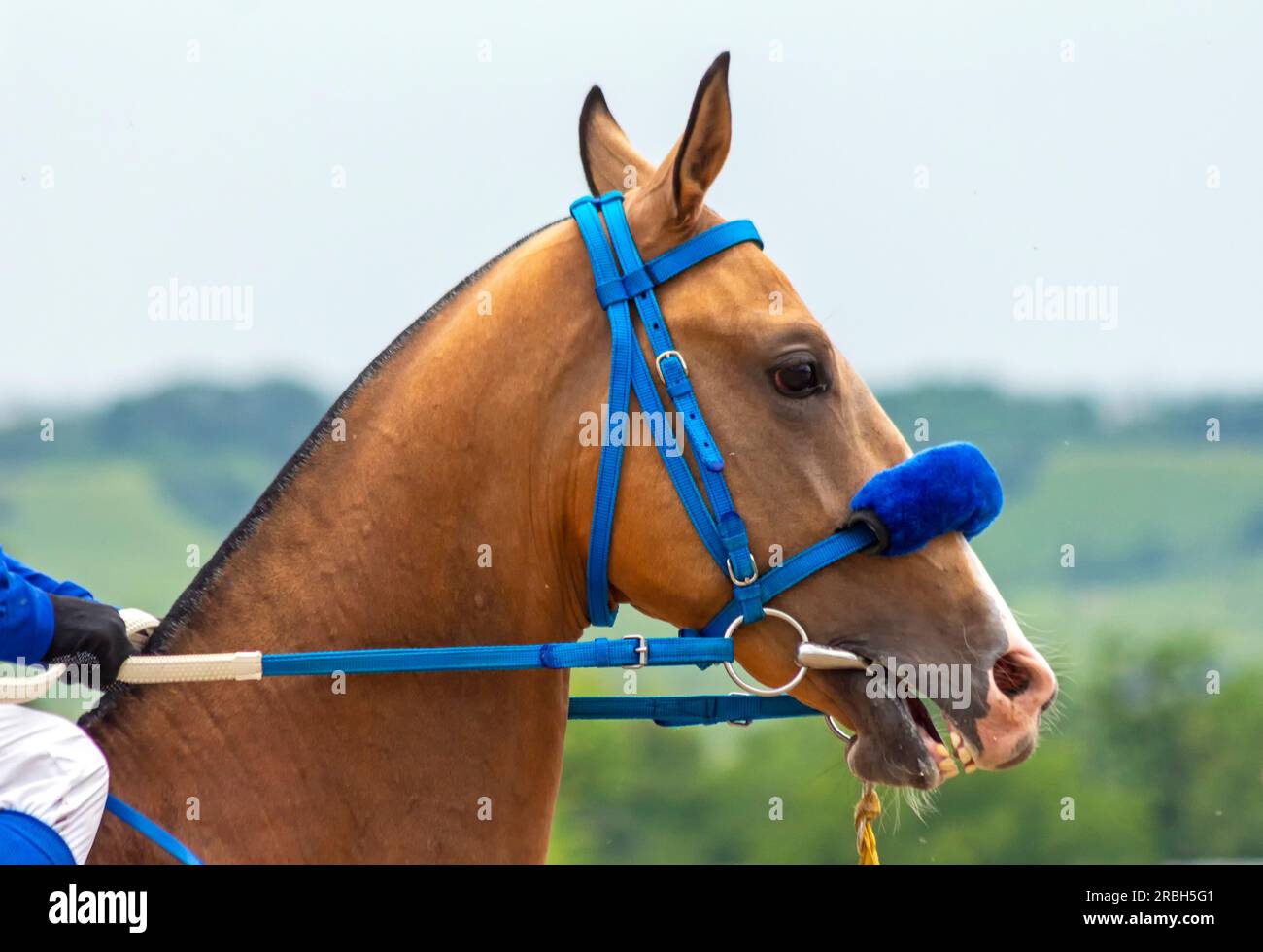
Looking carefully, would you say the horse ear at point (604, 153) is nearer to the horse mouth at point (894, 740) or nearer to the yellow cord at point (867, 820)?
the horse mouth at point (894, 740)

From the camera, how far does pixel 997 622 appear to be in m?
3.04

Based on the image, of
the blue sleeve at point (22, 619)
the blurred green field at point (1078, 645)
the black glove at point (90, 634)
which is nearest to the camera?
the blue sleeve at point (22, 619)

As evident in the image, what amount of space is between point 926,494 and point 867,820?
0.94 meters

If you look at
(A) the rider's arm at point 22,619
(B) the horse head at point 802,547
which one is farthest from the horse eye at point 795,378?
(A) the rider's arm at point 22,619

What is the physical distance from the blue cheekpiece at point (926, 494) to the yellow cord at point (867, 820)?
2.30 feet

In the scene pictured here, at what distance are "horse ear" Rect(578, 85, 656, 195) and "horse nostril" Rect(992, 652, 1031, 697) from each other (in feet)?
5.10

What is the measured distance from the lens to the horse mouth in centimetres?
299

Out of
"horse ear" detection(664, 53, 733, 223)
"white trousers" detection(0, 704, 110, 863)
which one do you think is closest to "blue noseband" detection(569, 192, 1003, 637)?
"horse ear" detection(664, 53, 733, 223)

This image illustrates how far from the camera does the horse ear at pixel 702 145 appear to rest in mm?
3000

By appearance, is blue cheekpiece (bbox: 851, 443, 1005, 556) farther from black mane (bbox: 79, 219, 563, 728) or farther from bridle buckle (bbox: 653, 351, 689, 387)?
black mane (bbox: 79, 219, 563, 728)

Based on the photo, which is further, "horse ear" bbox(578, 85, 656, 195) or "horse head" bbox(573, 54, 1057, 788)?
"horse ear" bbox(578, 85, 656, 195)

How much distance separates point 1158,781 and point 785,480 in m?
39.2
